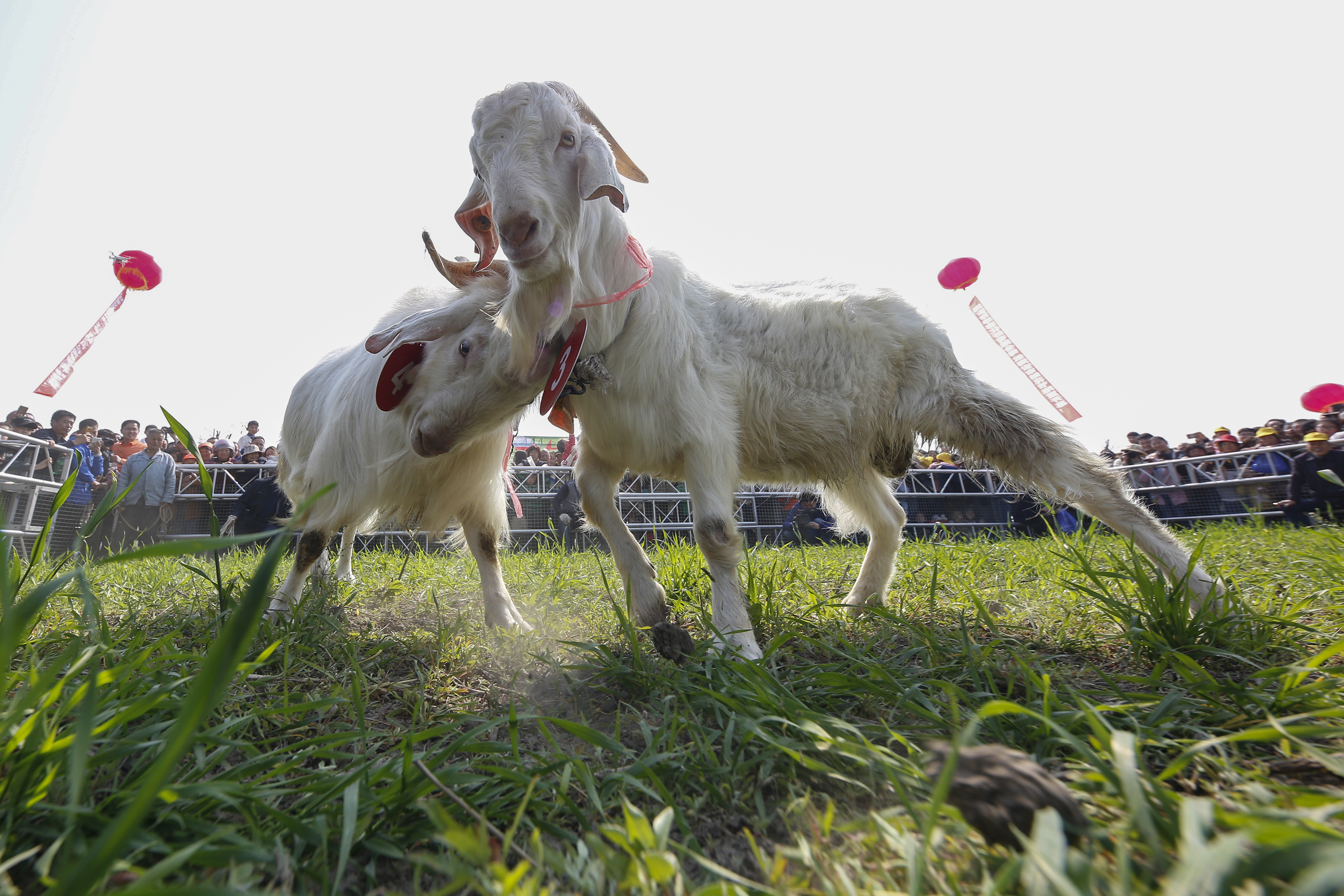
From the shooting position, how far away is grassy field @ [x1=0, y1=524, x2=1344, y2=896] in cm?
75

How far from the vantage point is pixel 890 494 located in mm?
3670

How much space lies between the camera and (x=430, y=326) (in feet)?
8.58

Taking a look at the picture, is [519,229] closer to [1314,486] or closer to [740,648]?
[740,648]

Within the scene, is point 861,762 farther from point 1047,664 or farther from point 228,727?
point 228,727

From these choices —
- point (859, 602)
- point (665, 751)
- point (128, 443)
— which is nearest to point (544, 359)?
point (665, 751)

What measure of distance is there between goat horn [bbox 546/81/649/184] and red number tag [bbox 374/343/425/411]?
3.90ft

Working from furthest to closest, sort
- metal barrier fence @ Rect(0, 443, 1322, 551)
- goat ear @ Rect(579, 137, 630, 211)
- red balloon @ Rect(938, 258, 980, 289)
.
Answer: red balloon @ Rect(938, 258, 980, 289) → metal barrier fence @ Rect(0, 443, 1322, 551) → goat ear @ Rect(579, 137, 630, 211)

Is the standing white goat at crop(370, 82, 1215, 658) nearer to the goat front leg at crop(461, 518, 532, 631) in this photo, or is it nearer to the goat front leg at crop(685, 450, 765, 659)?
the goat front leg at crop(685, 450, 765, 659)

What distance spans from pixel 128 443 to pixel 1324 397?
63.5 feet

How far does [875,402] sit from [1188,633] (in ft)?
5.02

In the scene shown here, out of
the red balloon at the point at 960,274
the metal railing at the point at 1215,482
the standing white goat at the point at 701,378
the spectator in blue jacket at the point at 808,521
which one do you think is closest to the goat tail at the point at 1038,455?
the standing white goat at the point at 701,378

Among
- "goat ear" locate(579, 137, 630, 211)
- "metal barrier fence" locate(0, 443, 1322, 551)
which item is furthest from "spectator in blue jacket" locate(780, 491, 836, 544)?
"goat ear" locate(579, 137, 630, 211)

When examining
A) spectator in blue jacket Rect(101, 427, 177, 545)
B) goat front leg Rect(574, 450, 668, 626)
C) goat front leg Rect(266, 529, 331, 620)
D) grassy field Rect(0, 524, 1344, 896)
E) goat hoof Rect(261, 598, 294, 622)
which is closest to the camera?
grassy field Rect(0, 524, 1344, 896)

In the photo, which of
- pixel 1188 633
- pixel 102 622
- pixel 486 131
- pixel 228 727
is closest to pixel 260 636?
pixel 102 622
